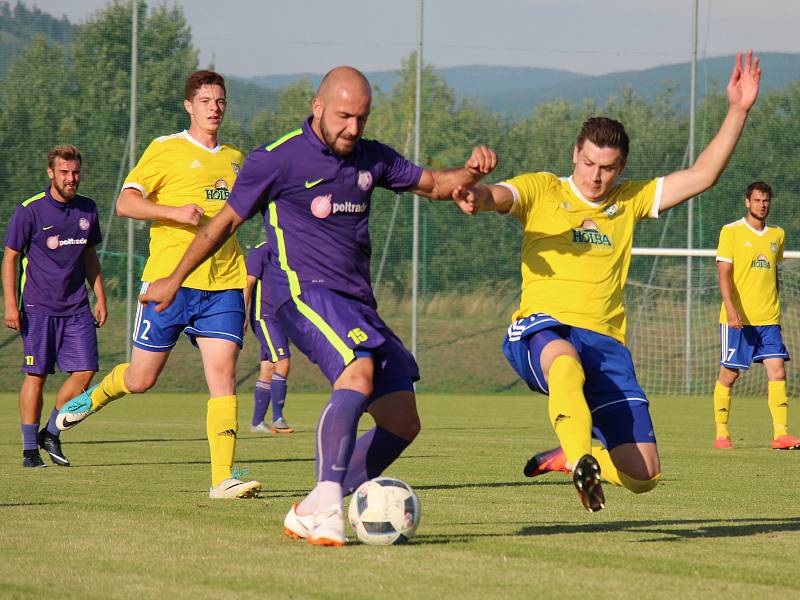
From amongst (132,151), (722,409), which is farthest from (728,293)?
(132,151)

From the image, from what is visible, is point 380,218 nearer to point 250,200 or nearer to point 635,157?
point 635,157

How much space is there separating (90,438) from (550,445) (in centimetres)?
419

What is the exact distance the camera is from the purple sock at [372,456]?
19.3 ft

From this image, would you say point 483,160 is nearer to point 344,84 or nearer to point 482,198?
point 482,198

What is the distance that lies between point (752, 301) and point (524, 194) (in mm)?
6826

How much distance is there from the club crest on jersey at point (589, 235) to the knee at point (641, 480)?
1048 mm

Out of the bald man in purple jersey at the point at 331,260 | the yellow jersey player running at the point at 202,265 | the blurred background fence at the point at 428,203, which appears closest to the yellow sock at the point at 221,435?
the yellow jersey player running at the point at 202,265

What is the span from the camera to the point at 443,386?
2283 cm

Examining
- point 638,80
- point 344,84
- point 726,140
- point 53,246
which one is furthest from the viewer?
point 638,80

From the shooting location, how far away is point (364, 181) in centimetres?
573

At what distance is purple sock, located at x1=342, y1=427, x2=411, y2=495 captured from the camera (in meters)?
5.88

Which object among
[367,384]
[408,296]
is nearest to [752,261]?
[367,384]

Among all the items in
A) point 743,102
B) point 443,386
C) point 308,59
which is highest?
point 308,59

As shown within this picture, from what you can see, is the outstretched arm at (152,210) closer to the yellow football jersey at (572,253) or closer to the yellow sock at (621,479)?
the yellow football jersey at (572,253)
